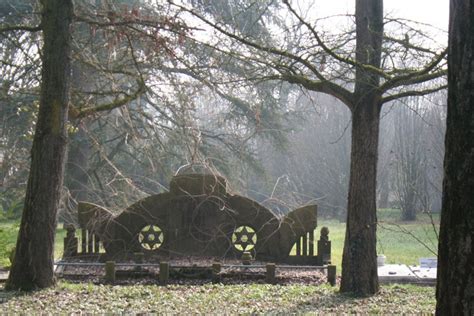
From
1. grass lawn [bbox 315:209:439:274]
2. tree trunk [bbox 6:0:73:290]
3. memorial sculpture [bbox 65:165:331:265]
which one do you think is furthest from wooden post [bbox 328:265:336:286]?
tree trunk [bbox 6:0:73:290]

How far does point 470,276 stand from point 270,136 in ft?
72.7

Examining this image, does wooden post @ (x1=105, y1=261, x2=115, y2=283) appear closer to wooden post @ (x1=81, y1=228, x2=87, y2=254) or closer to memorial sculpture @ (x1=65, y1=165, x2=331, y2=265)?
memorial sculpture @ (x1=65, y1=165, x2=331, y2=265)

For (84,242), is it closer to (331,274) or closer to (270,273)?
(270,273)

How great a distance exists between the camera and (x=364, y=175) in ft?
33.3

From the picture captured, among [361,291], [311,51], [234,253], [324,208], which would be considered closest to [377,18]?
[311,51]

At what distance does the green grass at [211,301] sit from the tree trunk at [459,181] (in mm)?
4118

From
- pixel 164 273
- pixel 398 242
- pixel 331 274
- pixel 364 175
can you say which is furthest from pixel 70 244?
pixel 398 242

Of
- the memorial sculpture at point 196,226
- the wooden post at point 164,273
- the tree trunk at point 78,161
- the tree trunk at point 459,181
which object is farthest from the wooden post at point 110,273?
the tree trunk at point 78,161

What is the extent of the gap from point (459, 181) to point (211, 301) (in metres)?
5.40

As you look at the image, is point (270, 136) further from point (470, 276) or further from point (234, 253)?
point (470, 276)

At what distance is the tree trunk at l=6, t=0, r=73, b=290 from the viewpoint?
959 centimetres

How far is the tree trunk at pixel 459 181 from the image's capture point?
164 inches

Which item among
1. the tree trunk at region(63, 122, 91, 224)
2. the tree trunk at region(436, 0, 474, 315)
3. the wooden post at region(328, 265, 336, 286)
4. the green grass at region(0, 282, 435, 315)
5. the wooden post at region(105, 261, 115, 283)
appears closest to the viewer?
the tree trunk at region(436, 0, 474, 315)

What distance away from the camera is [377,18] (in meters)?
10.3
